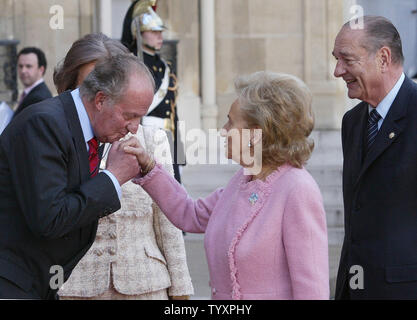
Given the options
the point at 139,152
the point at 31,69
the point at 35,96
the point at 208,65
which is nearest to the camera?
the point at 139,152

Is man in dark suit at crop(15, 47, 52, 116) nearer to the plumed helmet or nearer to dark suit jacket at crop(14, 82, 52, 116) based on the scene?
dark suit jacket at crop(14, 82, 52, 116)

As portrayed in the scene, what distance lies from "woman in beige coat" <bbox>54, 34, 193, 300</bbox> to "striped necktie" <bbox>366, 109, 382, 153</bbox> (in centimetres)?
86

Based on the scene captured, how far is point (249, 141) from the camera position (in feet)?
12.7

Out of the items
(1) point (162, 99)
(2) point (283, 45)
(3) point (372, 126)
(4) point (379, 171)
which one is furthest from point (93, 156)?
(2) point (283, 45)

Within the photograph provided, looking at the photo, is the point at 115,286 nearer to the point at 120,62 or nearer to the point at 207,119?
the point at 120,62

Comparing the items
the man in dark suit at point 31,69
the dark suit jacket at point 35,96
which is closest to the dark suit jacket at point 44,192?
the dark suit jacket at point 35,96


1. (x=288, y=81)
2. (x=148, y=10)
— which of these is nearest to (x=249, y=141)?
(x=288, y=81)

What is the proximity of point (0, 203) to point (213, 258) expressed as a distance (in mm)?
785

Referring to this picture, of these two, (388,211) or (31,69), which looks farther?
(31,69)

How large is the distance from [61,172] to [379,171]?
144 cm

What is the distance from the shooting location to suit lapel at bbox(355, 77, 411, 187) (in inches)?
173

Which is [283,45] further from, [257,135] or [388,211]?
[257,135]

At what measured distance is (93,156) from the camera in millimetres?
3846

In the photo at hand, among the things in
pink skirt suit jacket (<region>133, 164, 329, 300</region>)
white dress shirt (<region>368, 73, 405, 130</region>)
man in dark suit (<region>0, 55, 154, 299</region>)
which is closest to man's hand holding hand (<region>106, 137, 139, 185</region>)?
man in dark suit (<region>0, 55, 154, 299</region>)
